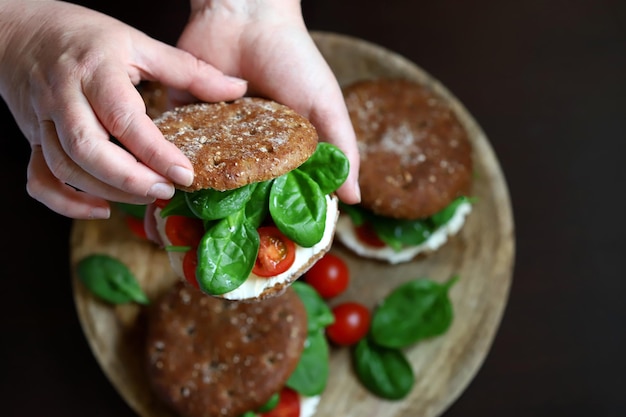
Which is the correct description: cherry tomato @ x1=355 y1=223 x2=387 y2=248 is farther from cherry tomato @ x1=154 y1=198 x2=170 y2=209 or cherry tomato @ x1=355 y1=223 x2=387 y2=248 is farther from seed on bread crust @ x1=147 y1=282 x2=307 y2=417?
cherry tomato @ x1=154 y1=198 x2=170 y2=209

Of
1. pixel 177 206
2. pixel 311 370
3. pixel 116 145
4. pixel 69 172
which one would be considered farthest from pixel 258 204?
pixel 311 370

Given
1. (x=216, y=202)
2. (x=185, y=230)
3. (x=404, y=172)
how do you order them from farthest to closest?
(x=404, y=172), (x=185, y=230), (x=216, y=202)

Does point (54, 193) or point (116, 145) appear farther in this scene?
point (54, 193)

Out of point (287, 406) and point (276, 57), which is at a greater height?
point (276, 57)

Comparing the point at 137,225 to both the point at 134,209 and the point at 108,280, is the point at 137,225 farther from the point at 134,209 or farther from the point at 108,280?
the point at 108,280

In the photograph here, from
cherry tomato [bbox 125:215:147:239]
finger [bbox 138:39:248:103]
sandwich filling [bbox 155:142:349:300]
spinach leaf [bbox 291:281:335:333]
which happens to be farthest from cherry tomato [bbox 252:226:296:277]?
cherry tomato [bbox 125:215:147:239]

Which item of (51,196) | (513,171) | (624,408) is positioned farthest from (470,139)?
(51,196)
